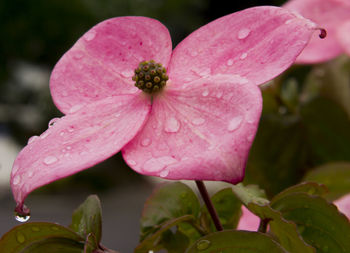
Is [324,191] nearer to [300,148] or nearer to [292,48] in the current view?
[292,48]

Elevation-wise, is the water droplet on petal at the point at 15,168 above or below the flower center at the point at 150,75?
below

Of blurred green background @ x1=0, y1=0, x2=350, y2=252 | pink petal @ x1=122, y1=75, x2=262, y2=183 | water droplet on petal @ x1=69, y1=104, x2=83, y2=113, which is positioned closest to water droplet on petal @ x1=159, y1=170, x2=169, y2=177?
pink petal @ x1=122, y1=75, x2=262, y2=183

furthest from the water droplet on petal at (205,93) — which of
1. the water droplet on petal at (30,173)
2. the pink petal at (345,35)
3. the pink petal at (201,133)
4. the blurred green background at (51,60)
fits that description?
the blurred green background at (51,60)

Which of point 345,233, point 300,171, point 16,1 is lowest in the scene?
point 16,1

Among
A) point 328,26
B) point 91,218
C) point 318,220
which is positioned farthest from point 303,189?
point 328,26

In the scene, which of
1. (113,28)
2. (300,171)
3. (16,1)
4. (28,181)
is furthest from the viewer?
(16,1)

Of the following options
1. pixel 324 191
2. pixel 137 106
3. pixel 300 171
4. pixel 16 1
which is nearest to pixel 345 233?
pixel 324 191

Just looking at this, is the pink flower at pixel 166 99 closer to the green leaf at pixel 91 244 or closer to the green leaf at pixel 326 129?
the green leaf at pixel 91 244
